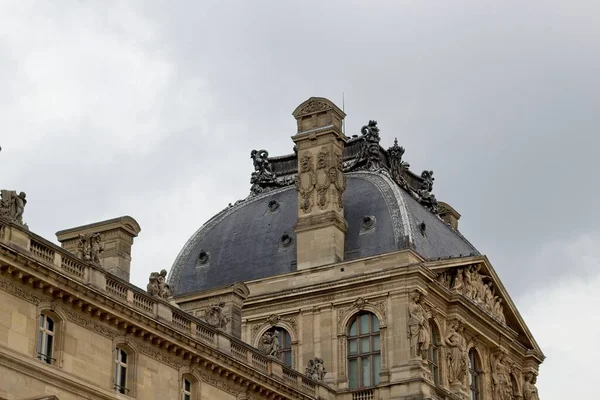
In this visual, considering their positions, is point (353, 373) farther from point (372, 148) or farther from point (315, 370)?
point (372, 148)

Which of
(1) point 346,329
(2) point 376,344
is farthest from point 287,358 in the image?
(2) point 376,344

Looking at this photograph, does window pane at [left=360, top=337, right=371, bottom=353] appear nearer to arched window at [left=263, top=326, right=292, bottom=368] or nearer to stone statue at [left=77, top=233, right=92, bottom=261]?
arched window at [left=263, top=326, right=292, bottom=368]

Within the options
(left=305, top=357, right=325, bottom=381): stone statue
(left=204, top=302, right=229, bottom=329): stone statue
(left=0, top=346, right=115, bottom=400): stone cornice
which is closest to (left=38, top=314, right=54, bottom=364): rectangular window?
(left=0, top=346, right=115, bottom=400): stone cornice

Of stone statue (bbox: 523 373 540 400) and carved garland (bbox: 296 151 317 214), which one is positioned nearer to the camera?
carved garland (bbox: 296 151 317 214)

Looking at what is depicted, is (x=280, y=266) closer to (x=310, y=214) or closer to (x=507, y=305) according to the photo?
(x=310, y=214)

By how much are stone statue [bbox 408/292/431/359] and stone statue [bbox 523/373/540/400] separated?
10.8 meters

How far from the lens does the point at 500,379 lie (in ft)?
197

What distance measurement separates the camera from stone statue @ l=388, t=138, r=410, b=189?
6303 centimetres

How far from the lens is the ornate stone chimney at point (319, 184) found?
57062 mm

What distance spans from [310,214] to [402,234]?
13.1ft

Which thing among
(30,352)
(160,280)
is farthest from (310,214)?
(30,352)

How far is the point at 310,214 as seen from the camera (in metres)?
57.8

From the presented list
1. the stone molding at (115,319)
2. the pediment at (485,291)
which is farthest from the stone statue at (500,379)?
the stone molding at (115,319)

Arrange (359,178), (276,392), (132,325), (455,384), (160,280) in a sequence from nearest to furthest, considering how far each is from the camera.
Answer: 1. (132,325)
2. (160,280)
3. (276,392)
4. (455,384)
5. (359,178)
